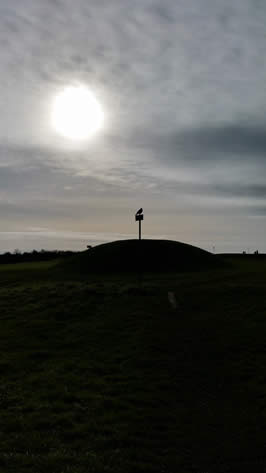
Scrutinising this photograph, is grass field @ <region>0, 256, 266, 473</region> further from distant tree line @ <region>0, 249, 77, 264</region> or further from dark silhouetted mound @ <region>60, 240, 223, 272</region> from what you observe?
distant tree line @ <region>0, 249, 77, 264</region>

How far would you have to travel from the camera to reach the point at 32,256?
3189 inches

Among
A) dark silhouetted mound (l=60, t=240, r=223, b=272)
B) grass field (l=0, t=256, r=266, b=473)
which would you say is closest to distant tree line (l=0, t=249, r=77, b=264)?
dark silhouetted mound (l=60, t=240, r=223, b=272)

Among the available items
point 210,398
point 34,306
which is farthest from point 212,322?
point 34,306

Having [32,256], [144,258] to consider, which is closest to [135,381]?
[144,258]

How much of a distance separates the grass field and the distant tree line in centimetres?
4654

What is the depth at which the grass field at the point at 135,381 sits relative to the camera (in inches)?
382

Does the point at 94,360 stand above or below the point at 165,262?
below

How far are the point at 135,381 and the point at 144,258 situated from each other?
35.8 meters

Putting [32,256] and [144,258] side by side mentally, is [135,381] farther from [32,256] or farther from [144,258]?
[32,256]

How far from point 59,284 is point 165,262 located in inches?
618

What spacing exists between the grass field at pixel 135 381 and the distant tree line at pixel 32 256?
4654cm

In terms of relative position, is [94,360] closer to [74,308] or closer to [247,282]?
[74,308]

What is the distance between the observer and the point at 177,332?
2256cm

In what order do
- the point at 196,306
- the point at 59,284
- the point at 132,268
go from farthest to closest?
the point at 132,268
the point at 59,284
the point at 196,306
